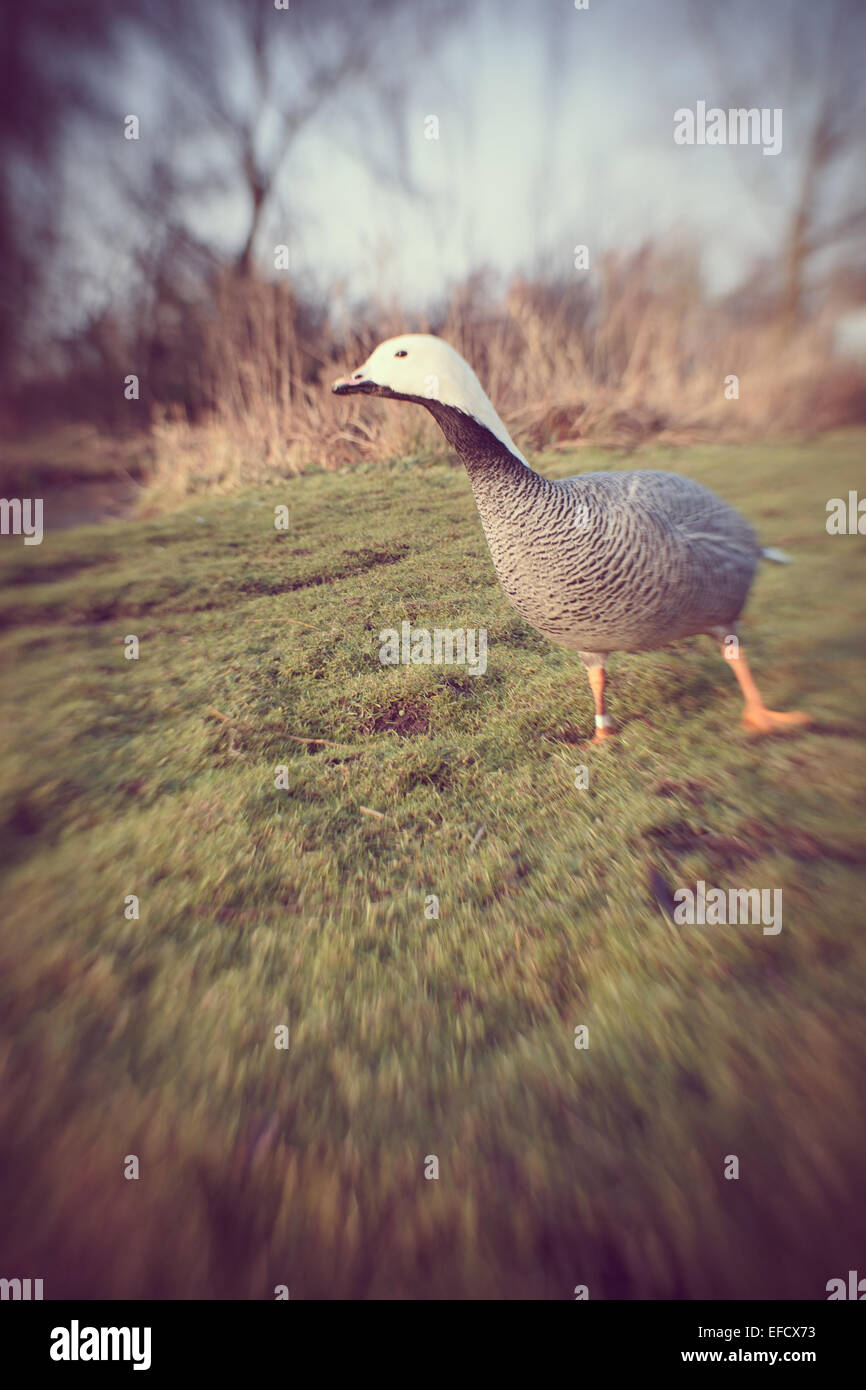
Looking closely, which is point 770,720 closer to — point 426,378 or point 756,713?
point 756,713

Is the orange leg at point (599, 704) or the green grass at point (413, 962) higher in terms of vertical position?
the orange leg at point (599, 704)

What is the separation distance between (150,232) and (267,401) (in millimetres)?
1251

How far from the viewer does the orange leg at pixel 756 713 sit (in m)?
1.38

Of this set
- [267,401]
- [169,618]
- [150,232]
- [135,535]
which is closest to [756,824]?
[169,618]

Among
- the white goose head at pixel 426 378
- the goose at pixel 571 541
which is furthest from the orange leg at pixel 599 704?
the white goose head at pixel 426 378

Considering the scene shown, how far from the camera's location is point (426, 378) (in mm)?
1252

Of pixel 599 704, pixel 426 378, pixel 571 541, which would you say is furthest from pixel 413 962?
pixel 426 378

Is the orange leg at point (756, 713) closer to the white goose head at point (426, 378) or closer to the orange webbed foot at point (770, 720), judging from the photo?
the orange webbed foot at point (770, 720)

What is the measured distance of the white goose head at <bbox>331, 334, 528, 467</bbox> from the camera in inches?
49.0

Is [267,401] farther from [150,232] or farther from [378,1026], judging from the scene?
[378,1026]

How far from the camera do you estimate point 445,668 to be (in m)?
1.46

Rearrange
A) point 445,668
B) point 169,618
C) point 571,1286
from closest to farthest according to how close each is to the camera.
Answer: point 571,1286 → point 445,668 → point 169,618

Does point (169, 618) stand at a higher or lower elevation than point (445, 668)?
higher
